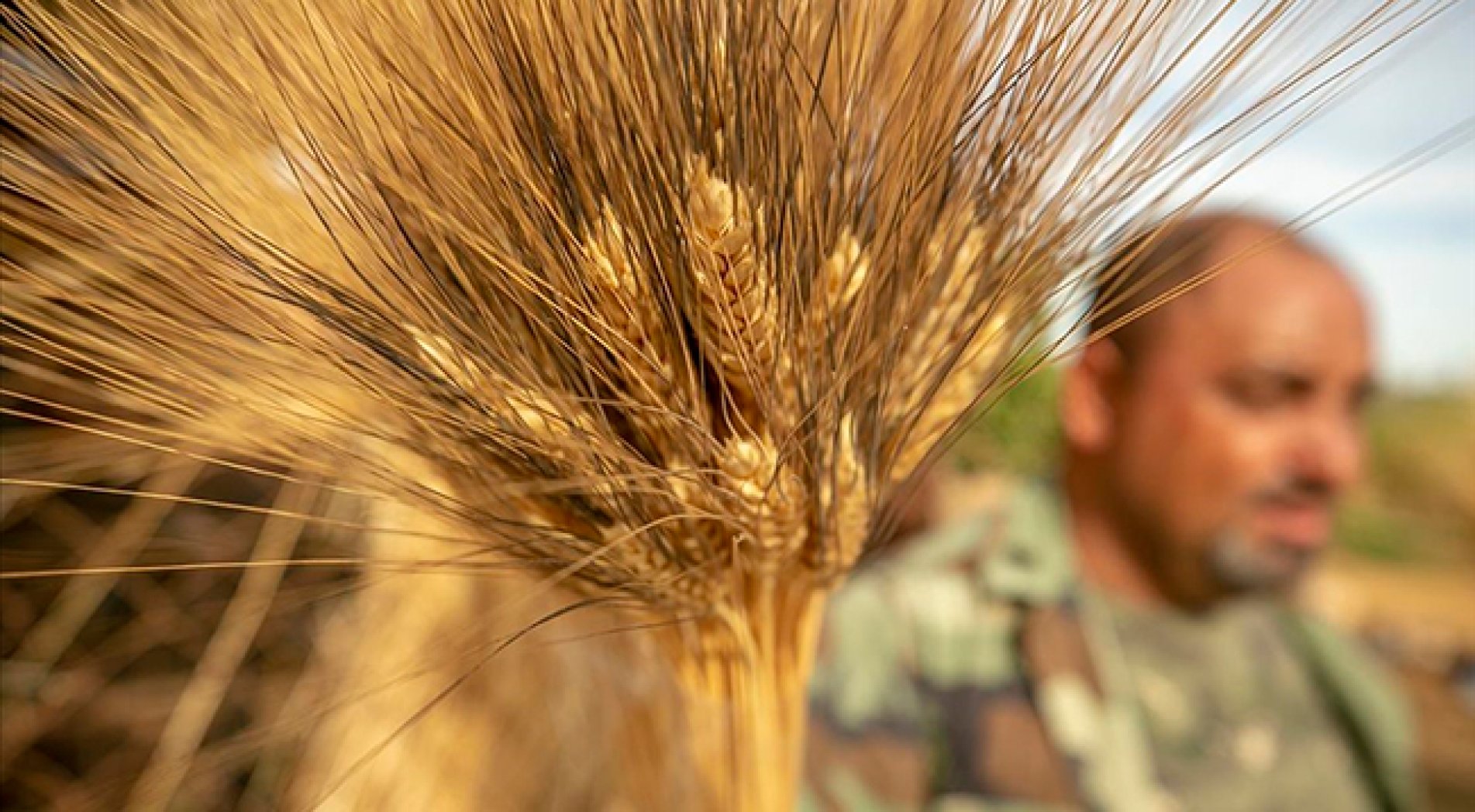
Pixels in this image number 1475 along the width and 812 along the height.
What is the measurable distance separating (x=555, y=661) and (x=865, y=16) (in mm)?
472

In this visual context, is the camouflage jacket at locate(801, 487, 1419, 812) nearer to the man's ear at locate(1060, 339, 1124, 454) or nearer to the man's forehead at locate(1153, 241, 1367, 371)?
the man's ear at locate(1060, 339, 1124, 454)

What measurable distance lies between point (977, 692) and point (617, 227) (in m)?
0.71

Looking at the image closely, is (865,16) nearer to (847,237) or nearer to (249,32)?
(847,237)

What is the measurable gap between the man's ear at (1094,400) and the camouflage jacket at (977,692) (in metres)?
0.11

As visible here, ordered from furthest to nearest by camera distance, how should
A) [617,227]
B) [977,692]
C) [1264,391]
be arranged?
[1264,391], [977,692], [617,227]

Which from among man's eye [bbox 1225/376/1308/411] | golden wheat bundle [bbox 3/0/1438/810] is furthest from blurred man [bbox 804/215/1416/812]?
golden wheat bundle [bbox 3/0/1438/810]

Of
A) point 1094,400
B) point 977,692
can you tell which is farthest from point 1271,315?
point 977,692

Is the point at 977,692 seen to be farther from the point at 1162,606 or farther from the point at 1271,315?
the point at 1271,315

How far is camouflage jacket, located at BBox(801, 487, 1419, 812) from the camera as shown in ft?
2.61

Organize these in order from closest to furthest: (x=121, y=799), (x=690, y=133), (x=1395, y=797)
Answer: (x=690, y=133)
(x=121, y=799)
(x=1395, y=797)

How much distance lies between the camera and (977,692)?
33.6 inches

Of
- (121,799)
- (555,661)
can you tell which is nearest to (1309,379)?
(555,661)

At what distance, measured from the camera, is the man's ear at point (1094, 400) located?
3.36 feet

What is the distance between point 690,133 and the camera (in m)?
0.25
